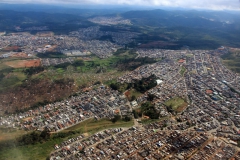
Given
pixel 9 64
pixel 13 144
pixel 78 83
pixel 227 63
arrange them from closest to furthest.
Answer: pixel 13 144
pixel 78 83
pixel 9 64
pixel 227 63

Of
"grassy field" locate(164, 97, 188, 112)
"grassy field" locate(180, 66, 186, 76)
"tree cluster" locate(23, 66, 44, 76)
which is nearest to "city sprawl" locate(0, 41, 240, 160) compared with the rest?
"grassy field" locate(180, 66, 186, 76)

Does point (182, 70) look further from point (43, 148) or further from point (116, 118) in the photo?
point (43, 148)

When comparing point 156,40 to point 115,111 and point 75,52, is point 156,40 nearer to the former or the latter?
point 75,52

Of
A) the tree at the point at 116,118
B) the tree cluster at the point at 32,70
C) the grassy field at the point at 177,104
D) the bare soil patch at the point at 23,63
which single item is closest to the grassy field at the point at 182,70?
the grassy field at the point at 177,104

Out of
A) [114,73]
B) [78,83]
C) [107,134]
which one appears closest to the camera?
[107,134]

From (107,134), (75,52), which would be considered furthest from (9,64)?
(107,134)

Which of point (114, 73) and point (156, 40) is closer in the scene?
point (114, 73)

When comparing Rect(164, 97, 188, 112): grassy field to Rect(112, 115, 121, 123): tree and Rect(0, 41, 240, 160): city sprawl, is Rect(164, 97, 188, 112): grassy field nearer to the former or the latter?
Rect(0, 41, 240, 160): city sprawl

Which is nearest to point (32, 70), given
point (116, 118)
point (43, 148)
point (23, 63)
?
point (23, 63)
